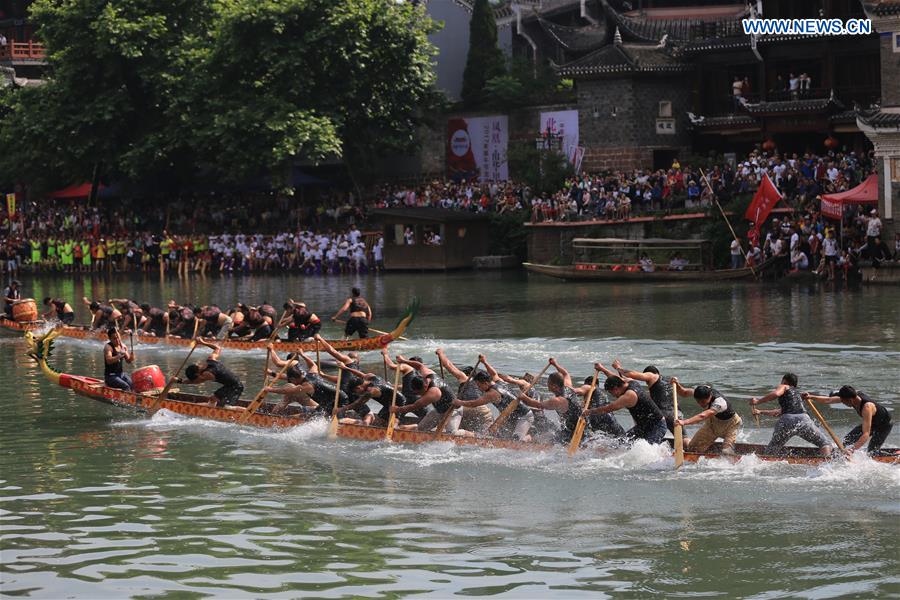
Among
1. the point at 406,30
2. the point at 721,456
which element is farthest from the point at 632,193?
the point at 721,456

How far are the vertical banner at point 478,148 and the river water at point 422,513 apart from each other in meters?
31.1

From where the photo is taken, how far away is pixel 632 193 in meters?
48.1

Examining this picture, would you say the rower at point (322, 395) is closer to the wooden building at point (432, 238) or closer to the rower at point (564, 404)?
the rower at point (564, 404)

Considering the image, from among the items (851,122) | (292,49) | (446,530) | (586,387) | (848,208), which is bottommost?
(446,530)

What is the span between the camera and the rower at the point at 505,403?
19812 mm

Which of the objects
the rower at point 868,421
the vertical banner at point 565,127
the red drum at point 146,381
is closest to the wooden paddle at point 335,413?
the red drum at point 146,381

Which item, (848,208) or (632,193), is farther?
(632,193)

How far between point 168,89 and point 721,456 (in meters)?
44.9

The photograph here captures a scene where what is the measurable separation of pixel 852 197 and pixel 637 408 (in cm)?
2384

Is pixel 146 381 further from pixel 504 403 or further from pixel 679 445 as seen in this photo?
pixel 679 445

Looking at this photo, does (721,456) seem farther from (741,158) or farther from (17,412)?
(741,158)

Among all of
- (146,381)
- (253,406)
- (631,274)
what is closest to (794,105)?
(631,274)

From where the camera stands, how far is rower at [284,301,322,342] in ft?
102

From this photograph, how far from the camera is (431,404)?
20672mm
